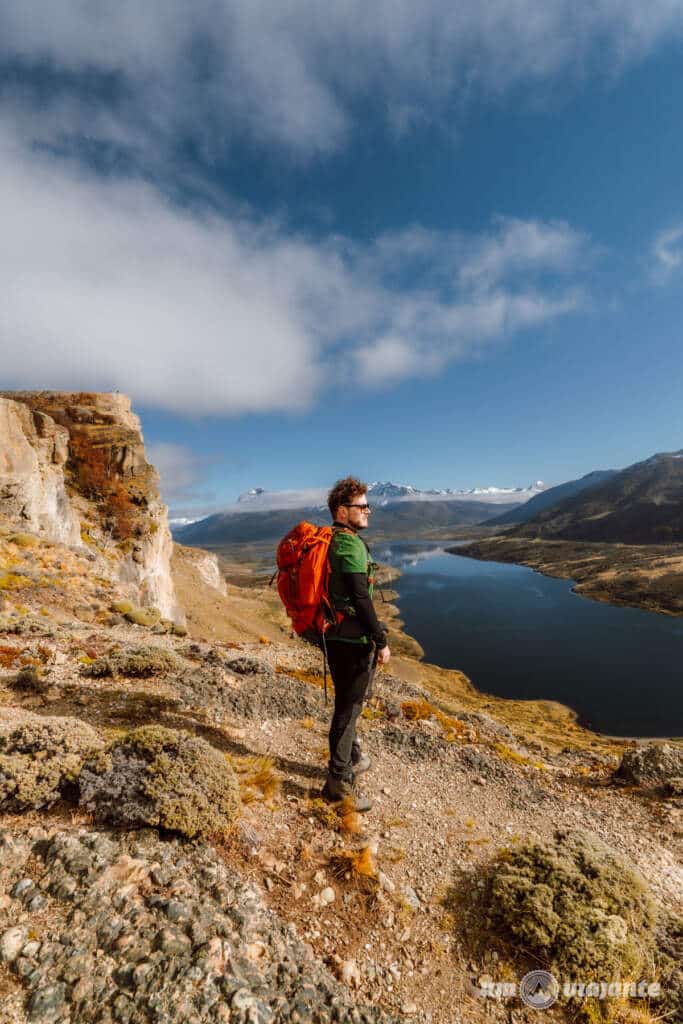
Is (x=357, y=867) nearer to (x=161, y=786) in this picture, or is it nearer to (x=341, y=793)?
(x=341, y=793)

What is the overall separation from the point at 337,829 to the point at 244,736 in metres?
2.89

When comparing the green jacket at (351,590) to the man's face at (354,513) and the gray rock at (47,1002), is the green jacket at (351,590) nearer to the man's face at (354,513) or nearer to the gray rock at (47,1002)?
the man's face at (354,513)

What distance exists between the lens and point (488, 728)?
1385cm

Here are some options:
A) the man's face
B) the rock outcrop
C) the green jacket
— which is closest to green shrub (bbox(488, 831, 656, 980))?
the green jacket

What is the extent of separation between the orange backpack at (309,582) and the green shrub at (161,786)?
198 cm

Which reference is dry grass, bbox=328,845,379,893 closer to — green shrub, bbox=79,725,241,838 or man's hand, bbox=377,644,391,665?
green shrub, bbox=79,725,241,838

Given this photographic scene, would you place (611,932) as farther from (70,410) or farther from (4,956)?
(70,410)

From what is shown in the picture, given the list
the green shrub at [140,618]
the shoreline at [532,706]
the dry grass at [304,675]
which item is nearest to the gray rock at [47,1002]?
the dry grass at [304,675]

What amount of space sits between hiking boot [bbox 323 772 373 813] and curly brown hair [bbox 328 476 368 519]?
3.69 m

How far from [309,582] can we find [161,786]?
9.07 feet

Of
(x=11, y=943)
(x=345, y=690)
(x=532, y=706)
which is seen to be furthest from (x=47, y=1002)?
(x=532, y=706)

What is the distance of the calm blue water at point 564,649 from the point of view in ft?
156

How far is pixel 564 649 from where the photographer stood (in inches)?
2677

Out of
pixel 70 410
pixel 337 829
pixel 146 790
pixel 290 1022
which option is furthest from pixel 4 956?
pixel 70 410
